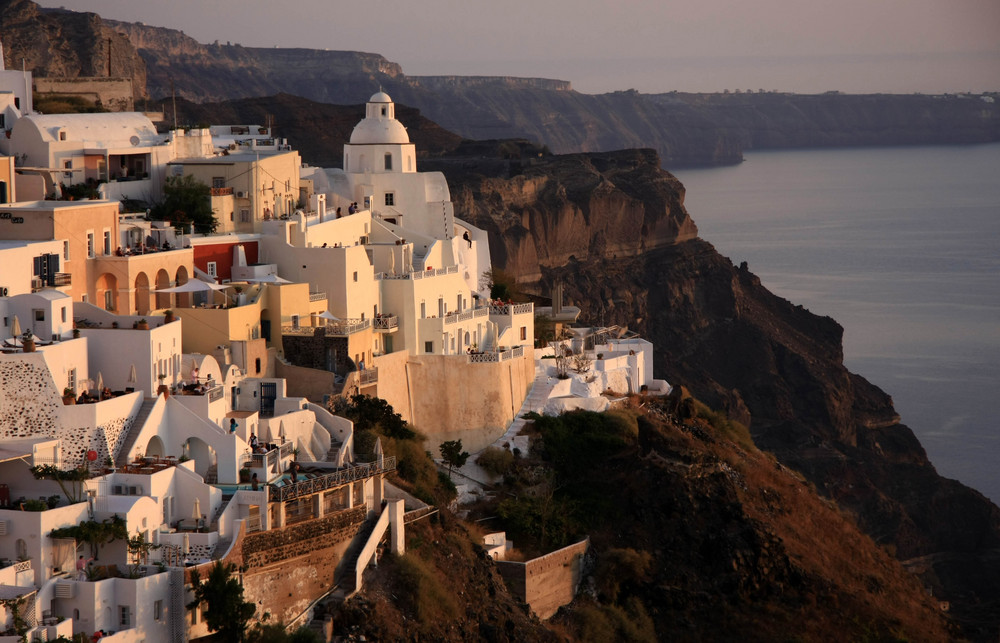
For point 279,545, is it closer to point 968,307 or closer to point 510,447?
point 510,447

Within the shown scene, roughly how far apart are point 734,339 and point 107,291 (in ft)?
250

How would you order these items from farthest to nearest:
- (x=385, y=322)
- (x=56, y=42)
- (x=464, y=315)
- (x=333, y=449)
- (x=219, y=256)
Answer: (x=56, y=42) < (x=464, y=315) < (x=385, y=322) < (x=219, y=256) < (x=333, y=449)

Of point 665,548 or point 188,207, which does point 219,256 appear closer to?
point 188,207

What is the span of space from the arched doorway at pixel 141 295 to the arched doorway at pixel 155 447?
6.97 m

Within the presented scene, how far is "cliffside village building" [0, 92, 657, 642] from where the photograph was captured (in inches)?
1539

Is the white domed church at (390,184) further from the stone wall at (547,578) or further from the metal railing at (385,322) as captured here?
the stone wall at (547,578)

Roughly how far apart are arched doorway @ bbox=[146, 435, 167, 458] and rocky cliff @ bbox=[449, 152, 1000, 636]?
162 ft

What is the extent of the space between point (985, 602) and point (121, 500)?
5300cm

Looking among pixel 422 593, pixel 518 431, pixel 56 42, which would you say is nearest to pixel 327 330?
pixel 518 431

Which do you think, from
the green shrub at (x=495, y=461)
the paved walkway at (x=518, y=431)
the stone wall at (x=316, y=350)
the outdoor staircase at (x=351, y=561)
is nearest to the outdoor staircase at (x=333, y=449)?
the outdoor staircase at (x=351, y=561)

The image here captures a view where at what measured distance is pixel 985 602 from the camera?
271 feet

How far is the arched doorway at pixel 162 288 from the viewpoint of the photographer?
4981cm

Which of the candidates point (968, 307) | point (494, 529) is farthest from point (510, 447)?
point (968, 307)

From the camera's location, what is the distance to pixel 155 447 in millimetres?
42781
